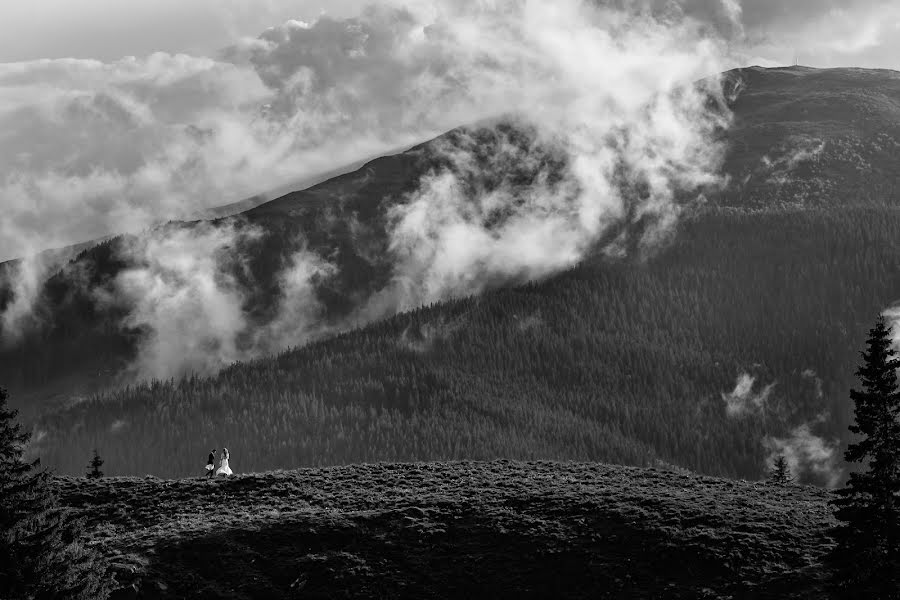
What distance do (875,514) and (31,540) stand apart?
4249 cm

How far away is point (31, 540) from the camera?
5725cm

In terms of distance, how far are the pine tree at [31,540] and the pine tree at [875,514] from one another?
127 feet

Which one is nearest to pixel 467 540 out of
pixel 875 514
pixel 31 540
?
pixel 875 514

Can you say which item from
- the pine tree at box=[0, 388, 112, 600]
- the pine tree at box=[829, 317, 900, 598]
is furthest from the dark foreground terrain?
the pine tree at box=[0, 388, 112, 600]

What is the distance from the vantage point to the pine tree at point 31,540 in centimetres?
5681

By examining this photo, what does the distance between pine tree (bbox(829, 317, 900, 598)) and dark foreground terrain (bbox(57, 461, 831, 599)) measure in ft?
21.3

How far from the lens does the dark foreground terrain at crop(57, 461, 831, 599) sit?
71.6m

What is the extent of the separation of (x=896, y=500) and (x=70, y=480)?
6567 centimetres

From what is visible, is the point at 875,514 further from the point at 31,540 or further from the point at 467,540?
the point at 31,540

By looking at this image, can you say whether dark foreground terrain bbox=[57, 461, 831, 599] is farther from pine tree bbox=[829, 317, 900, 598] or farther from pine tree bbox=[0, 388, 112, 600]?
pine tree bbox=[0, 388, 112, 600]

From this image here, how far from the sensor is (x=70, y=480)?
97000mm

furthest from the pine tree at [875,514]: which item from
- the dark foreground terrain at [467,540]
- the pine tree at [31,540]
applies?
the pine tree at [31,540]

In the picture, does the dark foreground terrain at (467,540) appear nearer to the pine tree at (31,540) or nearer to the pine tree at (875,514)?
the pine tree at (875,514)

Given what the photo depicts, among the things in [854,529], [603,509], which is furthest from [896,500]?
[603,509]
